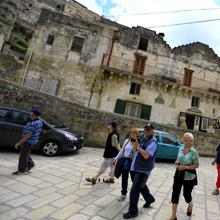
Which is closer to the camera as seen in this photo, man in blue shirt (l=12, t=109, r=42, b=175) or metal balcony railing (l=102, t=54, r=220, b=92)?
man in blue shirt (l=12, t=109, r=42, b=175)

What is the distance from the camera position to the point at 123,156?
5.80 meters

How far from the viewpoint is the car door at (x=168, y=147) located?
40.2 ft

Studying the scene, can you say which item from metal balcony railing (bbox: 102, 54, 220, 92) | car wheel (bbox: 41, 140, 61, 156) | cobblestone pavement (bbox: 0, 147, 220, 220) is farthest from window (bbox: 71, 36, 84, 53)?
cobblestone pavement (bbox: 0, 147, 220, 220)

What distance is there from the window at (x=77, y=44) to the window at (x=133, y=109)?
7.14 metres

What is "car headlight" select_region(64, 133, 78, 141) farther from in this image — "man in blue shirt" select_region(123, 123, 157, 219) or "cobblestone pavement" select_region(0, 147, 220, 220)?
"man in blue shirt" select_region(123, 123, 157, 219)

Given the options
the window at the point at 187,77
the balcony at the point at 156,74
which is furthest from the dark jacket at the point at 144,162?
the window at the point at 187,77

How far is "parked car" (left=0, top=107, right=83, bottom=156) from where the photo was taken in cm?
943

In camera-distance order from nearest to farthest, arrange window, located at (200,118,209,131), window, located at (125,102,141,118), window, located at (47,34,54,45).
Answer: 1. window, located at (125,102,141,118)
2. window, located at (47,34,54,45)
3. window, located at (200,118,209,131)

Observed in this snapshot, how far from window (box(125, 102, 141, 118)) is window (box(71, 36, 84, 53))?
7.14 meters

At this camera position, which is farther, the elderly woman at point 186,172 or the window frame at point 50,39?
the window frame at point 50,39

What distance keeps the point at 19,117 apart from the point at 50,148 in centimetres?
174

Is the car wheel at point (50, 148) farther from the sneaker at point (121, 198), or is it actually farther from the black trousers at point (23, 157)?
the sneaker at point (121, 198)

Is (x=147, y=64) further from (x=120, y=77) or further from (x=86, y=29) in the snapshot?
(x=86, y=29)

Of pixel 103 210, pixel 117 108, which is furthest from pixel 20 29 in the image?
pixel 103 210
